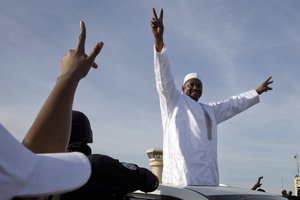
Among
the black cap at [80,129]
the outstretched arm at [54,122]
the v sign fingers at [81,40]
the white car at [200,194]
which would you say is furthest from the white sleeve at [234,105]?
the outstretched arm at [54,122]

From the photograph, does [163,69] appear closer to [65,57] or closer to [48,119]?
[65,57]

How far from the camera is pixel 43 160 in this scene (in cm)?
92

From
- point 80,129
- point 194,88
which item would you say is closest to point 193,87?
point 194,88

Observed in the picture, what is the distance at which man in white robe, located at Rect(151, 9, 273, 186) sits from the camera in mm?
3809

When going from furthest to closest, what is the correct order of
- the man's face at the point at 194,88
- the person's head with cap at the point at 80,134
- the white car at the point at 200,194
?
the man's face at the point at 194,88, the white car at the point at 200,194, the person's head with cap at the point at 80,134

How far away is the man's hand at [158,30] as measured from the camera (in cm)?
382

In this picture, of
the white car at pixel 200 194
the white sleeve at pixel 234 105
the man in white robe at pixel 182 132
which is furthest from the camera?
the white sleeve at pixel 234 105

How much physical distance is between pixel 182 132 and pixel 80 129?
5.30 ft

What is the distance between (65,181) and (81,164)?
0.22 feet

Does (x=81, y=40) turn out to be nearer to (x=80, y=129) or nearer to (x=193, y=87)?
(x=80, y=129)

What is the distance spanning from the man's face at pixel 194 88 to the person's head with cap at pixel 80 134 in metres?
2.02

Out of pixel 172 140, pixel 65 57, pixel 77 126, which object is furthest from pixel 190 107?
pixel 65 57

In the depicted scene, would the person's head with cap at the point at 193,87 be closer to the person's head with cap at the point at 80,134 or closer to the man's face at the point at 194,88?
the man's face at the point at 194,88

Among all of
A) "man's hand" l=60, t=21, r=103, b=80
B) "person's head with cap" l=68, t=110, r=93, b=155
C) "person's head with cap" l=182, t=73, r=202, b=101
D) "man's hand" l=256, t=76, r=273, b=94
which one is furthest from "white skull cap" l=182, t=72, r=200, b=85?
"man's hand" l=60, t=21, r=103, b=80
